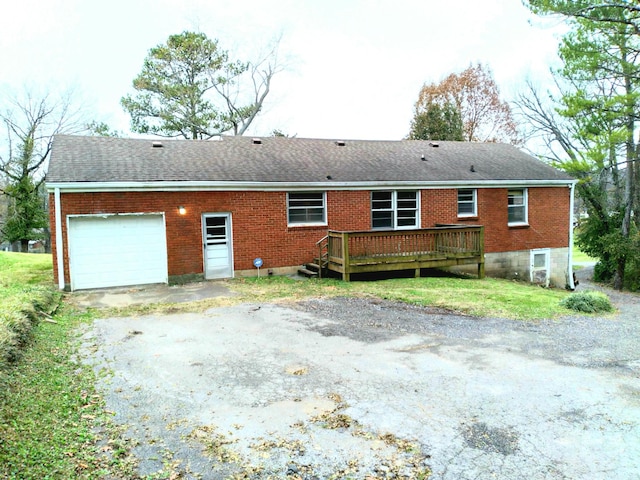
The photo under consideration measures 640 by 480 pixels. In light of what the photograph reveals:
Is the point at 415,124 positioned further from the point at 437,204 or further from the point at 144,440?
the point at 144,440

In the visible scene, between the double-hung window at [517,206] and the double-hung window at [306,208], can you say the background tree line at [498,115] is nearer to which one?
the double-hung window at [517,206]

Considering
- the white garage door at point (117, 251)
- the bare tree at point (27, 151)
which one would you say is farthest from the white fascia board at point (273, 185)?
the bare tree at point (27, 151)

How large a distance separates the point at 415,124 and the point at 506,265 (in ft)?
58.9

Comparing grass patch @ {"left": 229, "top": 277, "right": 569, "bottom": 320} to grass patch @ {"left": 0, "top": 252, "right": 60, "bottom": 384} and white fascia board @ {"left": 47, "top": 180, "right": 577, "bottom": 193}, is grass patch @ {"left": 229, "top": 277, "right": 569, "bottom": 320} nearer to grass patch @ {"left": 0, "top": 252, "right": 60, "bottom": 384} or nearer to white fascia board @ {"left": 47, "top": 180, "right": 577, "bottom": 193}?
white fascia board @ {"left": 47, "top": 180, "right": 577, "bottom": 193}

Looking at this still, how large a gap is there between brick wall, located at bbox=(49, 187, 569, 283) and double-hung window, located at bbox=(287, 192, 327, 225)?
21 cm

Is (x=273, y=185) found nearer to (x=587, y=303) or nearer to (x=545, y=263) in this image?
(x=587, y=303)

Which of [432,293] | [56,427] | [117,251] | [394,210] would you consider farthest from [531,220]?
[56,427]

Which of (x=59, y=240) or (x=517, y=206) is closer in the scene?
(x=59, y=240)

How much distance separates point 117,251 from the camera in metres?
12.1

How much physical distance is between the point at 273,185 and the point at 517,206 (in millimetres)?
9655

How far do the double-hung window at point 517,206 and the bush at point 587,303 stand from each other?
25.6ft

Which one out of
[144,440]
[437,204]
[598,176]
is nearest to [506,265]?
[437,204]

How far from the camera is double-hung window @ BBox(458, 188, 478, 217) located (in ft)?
53.0

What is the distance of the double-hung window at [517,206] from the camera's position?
55.3 ft
